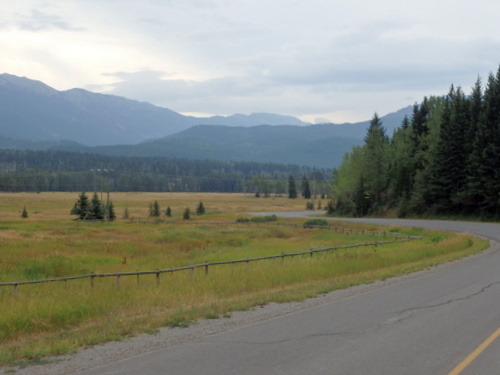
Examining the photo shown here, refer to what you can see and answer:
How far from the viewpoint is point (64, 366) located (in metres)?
8.04

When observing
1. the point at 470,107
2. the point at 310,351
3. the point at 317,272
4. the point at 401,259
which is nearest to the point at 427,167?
the point at 470,107

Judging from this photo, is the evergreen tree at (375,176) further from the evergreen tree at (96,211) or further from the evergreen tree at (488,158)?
the evergreen tree at (96,211)

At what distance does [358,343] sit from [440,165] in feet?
176

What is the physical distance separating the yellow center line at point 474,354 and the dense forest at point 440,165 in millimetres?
45187

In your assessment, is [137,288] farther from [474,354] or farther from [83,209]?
[83,209]

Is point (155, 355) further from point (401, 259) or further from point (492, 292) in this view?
point (401, 259)

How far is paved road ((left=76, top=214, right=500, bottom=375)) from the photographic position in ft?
25.5

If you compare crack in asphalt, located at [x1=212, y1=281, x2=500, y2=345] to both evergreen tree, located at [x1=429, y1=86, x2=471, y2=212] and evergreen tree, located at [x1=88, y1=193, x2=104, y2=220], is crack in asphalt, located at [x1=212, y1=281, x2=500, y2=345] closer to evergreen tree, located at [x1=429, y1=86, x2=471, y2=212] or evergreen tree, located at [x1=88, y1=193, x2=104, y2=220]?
evergreen tree, located at [x1=429, y1=86, x2=471, y2=212]

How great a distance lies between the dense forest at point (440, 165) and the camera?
5353 cm

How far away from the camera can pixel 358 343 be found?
30.2ft

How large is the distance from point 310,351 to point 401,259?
1720 cm

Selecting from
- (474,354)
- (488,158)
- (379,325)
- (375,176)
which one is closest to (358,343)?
(379,325)

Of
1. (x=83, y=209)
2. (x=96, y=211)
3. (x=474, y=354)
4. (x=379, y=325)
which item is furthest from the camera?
(x=96, y=211)

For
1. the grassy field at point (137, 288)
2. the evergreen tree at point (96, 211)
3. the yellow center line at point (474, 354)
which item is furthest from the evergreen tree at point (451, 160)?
the yellow center line at point (474, 354)
